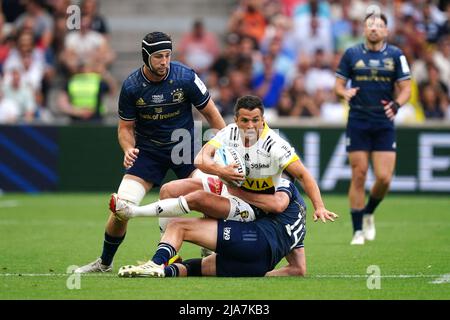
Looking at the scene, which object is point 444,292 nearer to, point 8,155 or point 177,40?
point 8,155

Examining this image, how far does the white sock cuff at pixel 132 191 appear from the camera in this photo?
10.3m

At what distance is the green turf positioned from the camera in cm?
857

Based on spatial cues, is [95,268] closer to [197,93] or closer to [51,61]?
[197,93]

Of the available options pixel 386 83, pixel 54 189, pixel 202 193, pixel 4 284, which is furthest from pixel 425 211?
pixel 4 284

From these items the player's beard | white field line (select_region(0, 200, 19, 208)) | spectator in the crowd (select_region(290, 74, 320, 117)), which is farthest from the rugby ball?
spectator in the crowd (select_region(290, 74, 320, 117))

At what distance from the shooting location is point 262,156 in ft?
31.7

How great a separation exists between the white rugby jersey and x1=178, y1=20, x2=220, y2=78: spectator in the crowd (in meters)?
13.1

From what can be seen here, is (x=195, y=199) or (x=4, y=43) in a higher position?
(x=4, y=43)

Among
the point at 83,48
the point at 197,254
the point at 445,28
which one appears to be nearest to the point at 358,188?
the point at 197,254

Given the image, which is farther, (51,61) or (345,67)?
(51,61)

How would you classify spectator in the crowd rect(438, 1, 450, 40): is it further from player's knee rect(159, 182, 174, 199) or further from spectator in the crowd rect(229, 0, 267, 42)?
player's knee rect(159, 182, 174, 199)

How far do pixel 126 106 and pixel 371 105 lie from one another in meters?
4.03

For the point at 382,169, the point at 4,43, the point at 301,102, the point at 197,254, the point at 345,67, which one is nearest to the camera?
the point at 197,254

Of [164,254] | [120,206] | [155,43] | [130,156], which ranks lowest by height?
[164,254]
